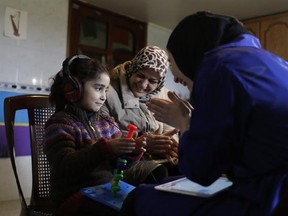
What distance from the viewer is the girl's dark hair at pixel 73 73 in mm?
1096

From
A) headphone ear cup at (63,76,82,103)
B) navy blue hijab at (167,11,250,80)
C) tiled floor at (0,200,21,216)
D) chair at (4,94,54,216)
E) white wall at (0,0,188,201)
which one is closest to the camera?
navy blue hijab at (167,11,250,80)

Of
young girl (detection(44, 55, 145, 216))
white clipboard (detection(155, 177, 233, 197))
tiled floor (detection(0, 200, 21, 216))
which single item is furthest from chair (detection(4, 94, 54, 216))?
tiled floor (detection(0, 200, 21, 216))

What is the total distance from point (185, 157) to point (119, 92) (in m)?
0.87

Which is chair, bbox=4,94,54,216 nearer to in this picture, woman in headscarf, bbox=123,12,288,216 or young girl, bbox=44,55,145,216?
→ young girl, bbox=44,55,145,216

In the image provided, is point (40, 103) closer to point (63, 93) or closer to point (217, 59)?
point (63, 93)

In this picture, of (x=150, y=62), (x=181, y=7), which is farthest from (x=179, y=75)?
(x=181, y=7)

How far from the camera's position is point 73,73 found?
1114 mm

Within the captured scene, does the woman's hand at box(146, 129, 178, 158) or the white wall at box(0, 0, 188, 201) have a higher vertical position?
the white wall at box(0, 0, 188, 201)

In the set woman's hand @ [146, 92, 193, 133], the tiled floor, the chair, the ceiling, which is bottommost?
the tiled floor

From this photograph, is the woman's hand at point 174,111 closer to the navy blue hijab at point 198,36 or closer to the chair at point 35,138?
the navy blue hijab at point 198,36

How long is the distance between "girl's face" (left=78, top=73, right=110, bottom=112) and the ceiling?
1973mm

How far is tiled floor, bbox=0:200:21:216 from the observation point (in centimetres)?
217

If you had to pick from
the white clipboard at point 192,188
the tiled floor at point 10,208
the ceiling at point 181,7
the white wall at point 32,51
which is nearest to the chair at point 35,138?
the white clipboard at point 192,188

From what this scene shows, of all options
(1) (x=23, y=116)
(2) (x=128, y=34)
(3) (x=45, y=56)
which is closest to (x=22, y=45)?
(3) (x=45, y=56)
